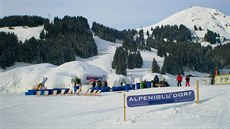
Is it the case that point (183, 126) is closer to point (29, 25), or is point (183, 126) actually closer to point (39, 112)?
point (39, 112)

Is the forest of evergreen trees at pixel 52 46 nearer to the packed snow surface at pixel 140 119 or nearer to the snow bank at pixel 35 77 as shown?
the snow bank at pixel 35 77

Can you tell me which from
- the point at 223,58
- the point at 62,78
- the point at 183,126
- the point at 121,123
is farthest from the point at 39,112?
the point at 223,58

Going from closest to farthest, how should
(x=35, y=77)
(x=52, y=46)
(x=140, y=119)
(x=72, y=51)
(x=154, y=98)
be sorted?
1. (x=140, y=119)
2. (x=154, y=98)
3. (x=35, y=77)
4. (x=72, y=51)
5. (x=52, y=46)

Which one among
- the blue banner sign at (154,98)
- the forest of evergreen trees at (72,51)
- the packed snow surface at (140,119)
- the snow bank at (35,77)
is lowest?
the packed snow surface at (140,119)

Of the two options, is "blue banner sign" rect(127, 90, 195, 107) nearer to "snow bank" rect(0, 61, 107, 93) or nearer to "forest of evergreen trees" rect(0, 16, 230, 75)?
"snow bank" rect(0, 61, 107, 93)

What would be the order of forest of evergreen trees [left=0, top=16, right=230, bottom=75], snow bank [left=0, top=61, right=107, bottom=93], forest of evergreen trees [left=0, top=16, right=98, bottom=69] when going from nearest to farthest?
1. snow bank [left=0, top=61, right=107, bottom=93]
2. forest of evergreen trees [left=0, top=16, right=98, bottom=69]
3. forest of evergreen trees [left=0, top=16, right=230, bottom=75]

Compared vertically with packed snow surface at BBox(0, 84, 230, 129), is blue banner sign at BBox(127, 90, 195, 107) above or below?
above

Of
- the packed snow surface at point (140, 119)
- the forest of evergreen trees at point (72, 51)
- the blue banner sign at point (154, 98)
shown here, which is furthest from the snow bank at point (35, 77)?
the forest of evergreen trees at point (72, 51)

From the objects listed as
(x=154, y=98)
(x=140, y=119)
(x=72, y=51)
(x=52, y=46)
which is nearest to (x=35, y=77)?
(x=154, y=98)

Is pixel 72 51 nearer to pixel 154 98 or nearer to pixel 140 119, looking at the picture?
pixel 154 98

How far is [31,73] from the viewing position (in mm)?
60062

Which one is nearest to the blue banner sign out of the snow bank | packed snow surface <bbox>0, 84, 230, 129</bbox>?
packed snow surface <bbox>0, 84, 230, 129</bbox>

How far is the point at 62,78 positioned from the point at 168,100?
43.1m

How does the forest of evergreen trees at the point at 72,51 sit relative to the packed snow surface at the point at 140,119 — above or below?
above
